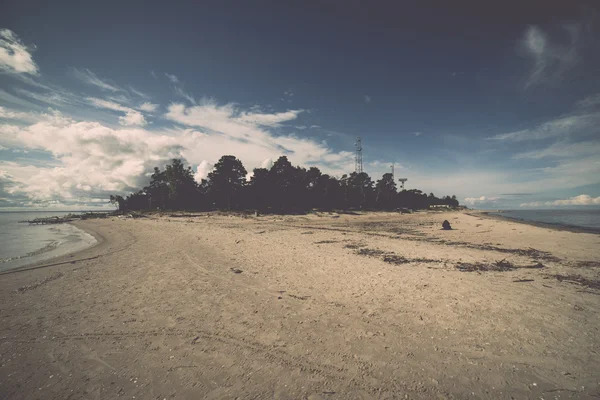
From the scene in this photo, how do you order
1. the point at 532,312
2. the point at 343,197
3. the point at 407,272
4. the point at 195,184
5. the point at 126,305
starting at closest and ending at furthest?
the point at 532,312
the point at 126,305
the point at 407,272
the point at 195,184
the point at 343,197

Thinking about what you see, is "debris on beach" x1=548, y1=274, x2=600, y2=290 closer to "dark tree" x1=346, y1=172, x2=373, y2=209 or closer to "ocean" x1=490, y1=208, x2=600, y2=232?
"ocean" x1=490, y1=208, x2=600, y2=232

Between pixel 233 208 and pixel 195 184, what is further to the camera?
pixel 195 184

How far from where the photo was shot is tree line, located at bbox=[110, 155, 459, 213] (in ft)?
194

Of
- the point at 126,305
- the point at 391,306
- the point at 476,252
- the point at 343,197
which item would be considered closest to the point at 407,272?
the point at 391,306

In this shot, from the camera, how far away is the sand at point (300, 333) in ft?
14.0

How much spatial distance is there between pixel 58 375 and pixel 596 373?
11.1 m

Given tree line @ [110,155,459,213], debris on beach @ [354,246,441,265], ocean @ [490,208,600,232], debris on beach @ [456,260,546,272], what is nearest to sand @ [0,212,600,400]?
debris on beach @ [456,260,546,272]

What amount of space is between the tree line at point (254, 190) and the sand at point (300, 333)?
45.8 meters

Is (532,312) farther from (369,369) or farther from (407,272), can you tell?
(369,369)

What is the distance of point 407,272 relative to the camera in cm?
1059

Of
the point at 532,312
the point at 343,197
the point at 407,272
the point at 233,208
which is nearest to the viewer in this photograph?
the point at 532,312

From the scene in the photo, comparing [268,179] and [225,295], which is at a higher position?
[268,179]

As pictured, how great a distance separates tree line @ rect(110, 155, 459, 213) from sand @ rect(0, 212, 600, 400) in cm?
4576

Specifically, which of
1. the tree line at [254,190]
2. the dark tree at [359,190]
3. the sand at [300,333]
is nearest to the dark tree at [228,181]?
the tree line at [254,190]
